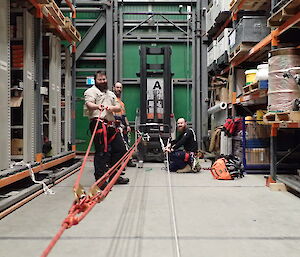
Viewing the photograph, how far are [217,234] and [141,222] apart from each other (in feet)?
2.58

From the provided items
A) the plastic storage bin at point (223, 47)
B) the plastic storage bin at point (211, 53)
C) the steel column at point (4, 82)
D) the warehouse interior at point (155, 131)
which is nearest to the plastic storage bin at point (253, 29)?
the warehouse interior at point (155, 131)

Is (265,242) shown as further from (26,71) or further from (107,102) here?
(26,71)

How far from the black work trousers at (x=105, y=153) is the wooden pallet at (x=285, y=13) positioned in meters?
2.87

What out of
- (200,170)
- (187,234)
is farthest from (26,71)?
(200,170)

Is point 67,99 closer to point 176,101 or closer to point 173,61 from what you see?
point 176,101

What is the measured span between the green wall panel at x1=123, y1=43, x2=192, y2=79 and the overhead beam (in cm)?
96

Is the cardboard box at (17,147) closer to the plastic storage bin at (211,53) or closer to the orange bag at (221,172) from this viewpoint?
the orange bag at (221,172)

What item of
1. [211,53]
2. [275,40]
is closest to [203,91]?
[211,53]

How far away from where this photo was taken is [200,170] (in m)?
7.27

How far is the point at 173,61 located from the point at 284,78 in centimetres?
628

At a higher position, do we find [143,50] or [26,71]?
[143,50]

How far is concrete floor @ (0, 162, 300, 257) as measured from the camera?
2.72m

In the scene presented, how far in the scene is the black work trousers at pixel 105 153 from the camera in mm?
5199

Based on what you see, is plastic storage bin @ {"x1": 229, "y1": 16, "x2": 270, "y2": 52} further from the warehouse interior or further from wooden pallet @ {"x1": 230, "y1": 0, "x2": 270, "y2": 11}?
wooden pallet @ {"x1": 230, "y1": 0, "x2": 270, "y2": 11}
